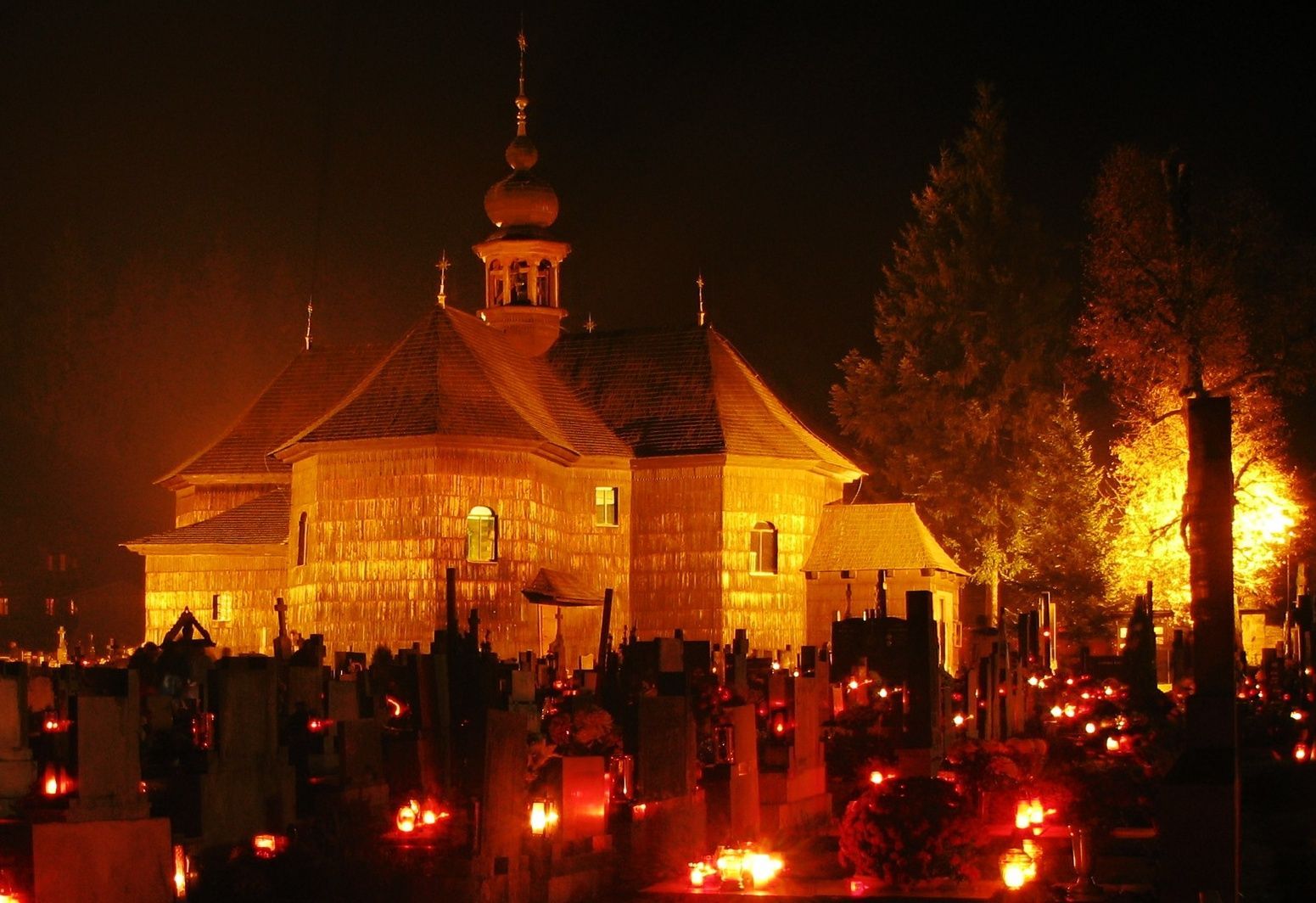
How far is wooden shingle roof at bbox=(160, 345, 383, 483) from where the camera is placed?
48.8 m

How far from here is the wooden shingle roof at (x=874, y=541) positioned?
44.3 m

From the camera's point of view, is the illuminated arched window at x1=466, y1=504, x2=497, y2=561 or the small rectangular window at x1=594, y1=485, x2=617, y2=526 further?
the small rectangular window at x1=594, y1=485, x2=617, y2=526

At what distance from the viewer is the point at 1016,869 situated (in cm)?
1482

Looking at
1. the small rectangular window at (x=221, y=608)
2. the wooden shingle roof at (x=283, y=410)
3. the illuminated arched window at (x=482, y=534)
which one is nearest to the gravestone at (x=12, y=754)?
the illuminated arched window at (x=482, y=534)

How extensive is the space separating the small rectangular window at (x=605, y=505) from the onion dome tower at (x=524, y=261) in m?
6.93

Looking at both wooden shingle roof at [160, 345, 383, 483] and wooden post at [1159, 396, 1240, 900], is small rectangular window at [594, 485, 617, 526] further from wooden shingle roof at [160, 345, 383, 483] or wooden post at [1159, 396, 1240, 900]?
wooden post at [1159, 396, 1240, 900]

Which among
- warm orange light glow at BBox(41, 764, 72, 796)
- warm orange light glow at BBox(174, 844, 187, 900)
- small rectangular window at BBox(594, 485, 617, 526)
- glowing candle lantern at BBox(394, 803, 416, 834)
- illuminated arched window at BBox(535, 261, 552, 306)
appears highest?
illuminated arched window at BBox(535, 261, 552, 306)

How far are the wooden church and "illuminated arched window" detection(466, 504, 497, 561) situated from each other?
0.12 ft

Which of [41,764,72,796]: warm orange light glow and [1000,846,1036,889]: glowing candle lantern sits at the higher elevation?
[41,764,72,796]: warm orange light glow

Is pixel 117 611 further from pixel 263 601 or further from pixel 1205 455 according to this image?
pixel 1205 455

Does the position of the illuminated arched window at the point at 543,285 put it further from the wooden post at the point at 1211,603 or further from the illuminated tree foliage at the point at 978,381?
the wooden post at the point at 1211,603

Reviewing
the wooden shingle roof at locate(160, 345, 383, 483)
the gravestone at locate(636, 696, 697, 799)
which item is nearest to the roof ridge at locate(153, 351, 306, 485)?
the wooden shingle roof at locate(160, 345, 383, 483)

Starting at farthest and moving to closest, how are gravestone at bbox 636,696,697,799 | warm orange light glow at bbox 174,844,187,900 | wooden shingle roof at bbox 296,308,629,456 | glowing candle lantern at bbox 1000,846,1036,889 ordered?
wooden shingle roof at bbox 296,308,629,456 → gravestone at bbox 636,696,697,799 → glowing candle lantern at bbox 1000,846,1036,889 → warm orange light glow at bbox 174,844,187,900

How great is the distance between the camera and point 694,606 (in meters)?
43.6
